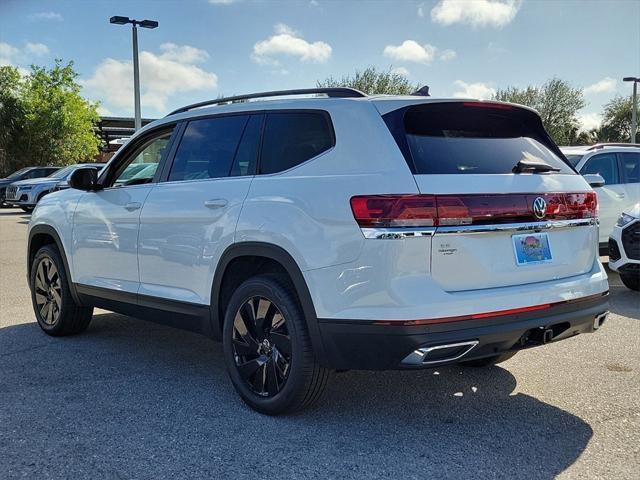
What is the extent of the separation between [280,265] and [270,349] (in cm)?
49

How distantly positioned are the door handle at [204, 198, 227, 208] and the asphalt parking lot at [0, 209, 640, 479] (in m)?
1.23

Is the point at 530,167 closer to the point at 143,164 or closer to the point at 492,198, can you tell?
the point at 492,198

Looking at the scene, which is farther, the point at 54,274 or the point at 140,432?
the point at 54,274

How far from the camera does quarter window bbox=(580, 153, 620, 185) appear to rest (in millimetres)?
8938

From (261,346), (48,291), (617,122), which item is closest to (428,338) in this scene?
(261,346)

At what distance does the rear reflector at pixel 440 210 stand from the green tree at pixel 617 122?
46277mm

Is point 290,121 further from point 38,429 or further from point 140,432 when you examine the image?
point 38,429

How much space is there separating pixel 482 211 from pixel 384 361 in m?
0.90

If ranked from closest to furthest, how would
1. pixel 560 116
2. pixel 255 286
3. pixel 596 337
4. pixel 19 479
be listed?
pixel 19 479, pixel 255 286, pixel 596 337, pixel 560 116

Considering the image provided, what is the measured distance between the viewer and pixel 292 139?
3.89 m

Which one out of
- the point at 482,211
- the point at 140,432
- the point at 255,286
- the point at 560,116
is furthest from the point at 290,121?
the point at 560,116

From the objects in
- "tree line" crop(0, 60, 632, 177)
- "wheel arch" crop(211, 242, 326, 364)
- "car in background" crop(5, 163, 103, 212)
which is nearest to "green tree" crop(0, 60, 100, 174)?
"tree line" crop(0, 60, 632, 177)

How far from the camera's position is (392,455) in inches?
128

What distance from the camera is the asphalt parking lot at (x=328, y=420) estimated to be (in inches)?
123
